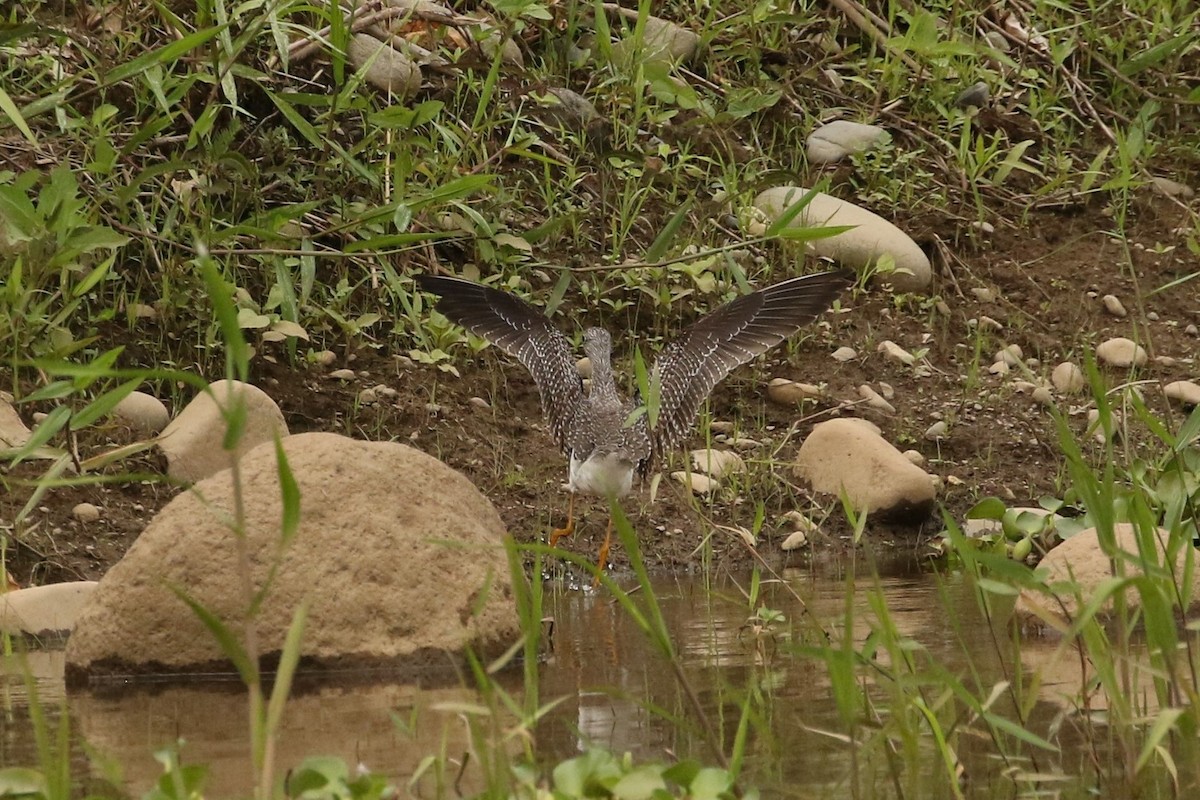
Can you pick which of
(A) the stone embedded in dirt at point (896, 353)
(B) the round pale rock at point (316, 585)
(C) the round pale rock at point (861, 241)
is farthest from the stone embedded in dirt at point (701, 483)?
(B) the round pale rock at point (316, 585)

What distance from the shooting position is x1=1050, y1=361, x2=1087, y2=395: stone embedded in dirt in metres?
7.89

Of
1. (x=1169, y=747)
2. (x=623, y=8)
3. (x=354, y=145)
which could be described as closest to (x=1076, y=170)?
(x=623, y=8)

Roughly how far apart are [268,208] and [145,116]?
0.63 metres

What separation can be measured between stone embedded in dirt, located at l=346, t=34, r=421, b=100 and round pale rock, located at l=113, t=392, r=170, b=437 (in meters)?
1.89

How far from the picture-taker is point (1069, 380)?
311 inches

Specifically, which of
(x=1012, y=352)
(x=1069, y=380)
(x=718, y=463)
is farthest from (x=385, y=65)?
(x=1069, y=380)

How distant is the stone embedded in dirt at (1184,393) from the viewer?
7.54m

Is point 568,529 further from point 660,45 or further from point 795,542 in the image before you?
point 660,45

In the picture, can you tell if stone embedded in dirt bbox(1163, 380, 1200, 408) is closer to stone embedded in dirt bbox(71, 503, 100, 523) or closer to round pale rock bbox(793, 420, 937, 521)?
round pale rock bbox(793, 420, 937, 521)

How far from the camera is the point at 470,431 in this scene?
23.8 feet

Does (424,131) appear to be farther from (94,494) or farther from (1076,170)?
(1076,170)

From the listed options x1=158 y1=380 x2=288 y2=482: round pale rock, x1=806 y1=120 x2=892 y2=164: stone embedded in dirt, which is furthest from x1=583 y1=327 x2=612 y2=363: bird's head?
x1=806 y1=120 x2=892 y2=164: stone embedded in dirt

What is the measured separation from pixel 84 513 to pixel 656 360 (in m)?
2.22

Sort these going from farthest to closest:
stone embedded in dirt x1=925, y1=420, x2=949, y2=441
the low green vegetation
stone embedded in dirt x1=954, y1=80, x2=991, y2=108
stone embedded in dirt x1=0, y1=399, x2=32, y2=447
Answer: stone embedded in dirt x1=954, y1=80, x2=991, y2=108 < stone embedded in dirt x1=925, y1=420, x2=949, y2=441 < stone embedded in dirt x1=0, y1=399, x2=32, y2=447 < the low green vegetation
